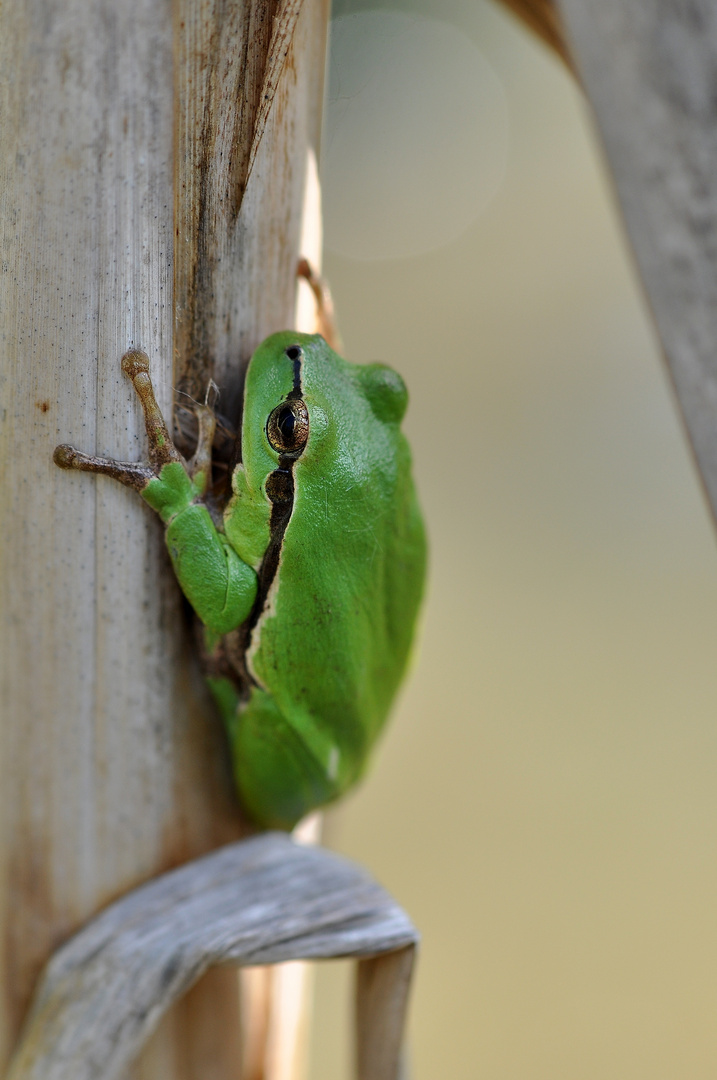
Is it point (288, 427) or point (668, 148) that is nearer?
point (668, 148)

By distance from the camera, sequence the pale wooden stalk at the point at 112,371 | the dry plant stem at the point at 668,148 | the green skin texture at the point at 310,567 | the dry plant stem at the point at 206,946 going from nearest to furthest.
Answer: the dry plant stem at the point at 668,148 < the pale wooden stalk at the point at 112,371 < the dry plant stem at the point at 206,946 < the green skin texture at the point at 310,567

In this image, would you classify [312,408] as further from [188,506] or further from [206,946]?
[206,946]

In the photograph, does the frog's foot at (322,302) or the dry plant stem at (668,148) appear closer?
the dry plant stem at (668,148)

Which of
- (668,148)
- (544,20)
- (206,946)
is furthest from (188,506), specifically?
(544,20)

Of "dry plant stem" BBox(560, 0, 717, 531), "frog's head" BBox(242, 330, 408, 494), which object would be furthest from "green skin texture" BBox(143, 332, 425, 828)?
"dry plant stem" BBox(560, 0, 717, 531)

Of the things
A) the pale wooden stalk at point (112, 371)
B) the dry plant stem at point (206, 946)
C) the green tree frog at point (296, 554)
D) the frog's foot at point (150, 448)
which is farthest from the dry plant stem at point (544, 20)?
the dry plant stem at point (206, 946)

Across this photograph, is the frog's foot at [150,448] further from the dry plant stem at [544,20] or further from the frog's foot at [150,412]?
the dry plant stem at [544,20]

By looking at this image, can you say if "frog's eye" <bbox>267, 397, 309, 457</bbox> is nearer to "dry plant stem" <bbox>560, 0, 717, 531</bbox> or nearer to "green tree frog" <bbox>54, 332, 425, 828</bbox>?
"green tree frog" <bbox>54, 332, 425, 828</bbox>
